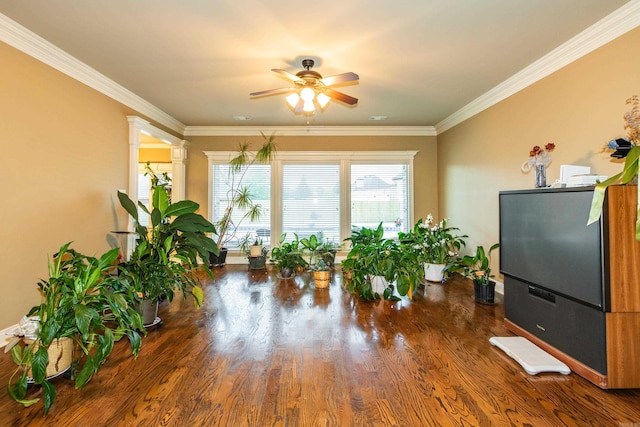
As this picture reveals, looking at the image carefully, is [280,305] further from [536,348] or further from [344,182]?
[344,182]

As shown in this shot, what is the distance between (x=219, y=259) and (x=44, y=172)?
121 inches

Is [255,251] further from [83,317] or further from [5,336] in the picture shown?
[83,317]

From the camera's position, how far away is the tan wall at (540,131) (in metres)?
2.40

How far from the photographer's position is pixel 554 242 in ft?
6.89

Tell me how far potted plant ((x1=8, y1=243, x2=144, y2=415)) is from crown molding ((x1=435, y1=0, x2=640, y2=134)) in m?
4.17

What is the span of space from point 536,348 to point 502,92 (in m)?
3.04

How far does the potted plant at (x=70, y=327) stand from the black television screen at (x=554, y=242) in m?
2.85

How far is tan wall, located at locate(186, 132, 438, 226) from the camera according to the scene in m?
5.68

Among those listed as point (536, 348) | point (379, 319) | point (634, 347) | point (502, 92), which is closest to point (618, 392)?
point (634, 347)

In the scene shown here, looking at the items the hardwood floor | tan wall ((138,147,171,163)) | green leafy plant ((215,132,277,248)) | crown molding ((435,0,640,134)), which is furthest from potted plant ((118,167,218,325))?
tan wall ((138,147,171,163))

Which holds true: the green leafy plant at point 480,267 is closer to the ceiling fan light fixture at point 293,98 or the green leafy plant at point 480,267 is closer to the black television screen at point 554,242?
the black television screen at point 554,242

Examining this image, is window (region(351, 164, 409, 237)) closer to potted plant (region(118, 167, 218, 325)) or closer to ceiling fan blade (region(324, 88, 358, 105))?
ceiling fan blade (region(324, 88, 358, 105))

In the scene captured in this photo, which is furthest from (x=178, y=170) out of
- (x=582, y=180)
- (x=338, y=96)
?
(x=582, y=180)

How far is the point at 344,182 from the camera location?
5754mm
